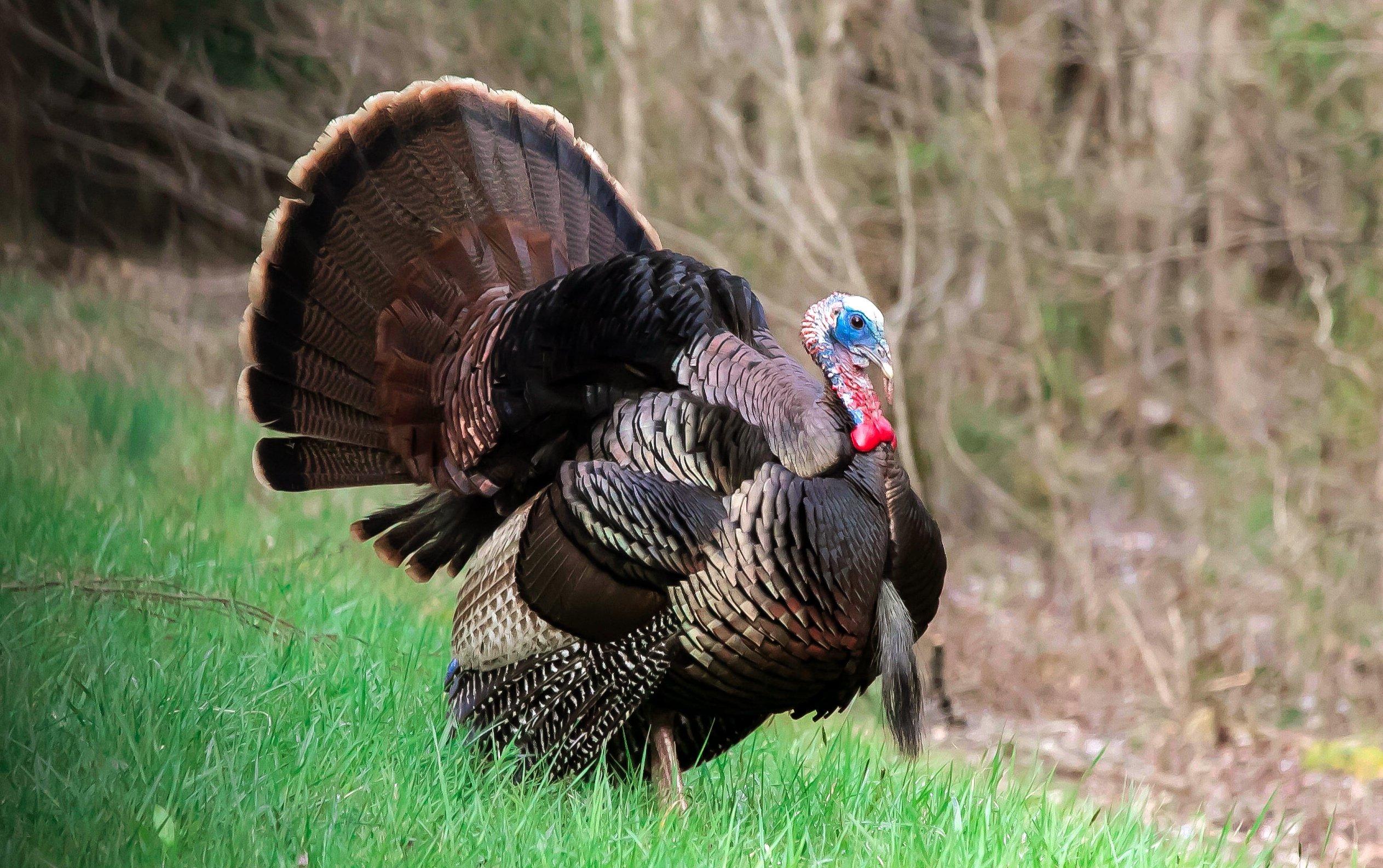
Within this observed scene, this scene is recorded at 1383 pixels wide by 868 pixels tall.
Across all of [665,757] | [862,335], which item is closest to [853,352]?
[862,335]

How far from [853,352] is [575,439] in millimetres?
810

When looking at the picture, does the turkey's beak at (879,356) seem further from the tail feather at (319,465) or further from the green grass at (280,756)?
the tail feather at (319,465)

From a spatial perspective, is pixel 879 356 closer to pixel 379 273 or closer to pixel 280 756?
pixel 379 273

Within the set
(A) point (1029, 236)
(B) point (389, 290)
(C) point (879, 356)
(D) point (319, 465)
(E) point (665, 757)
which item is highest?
(C) point (879, 356)

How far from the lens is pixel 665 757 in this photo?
3.80m

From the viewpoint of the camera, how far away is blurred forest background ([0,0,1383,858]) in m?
7.18

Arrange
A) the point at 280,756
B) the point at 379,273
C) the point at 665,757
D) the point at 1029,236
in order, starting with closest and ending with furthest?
the point at 280,756 → the point at 665,757 → the point at 379,273 → the point at 1029,236

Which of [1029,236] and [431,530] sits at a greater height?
[431,530]

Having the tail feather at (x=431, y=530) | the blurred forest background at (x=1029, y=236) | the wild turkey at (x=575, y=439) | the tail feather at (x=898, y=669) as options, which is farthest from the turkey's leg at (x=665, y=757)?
the blurred forest background at (x=1029, y=236)

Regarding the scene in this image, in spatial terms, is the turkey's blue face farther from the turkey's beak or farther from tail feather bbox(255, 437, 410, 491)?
tail feather bbox(255, 437, 410, 491)

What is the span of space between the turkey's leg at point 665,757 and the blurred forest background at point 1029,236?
129 inches

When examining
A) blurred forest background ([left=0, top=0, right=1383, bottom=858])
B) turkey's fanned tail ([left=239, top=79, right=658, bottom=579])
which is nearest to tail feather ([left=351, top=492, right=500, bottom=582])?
turkey's fanned tail ([left=239, top=79, right=658, bottom=579])

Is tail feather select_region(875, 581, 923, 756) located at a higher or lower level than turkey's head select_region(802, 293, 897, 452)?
lower

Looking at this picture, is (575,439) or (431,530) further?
(431,530)
